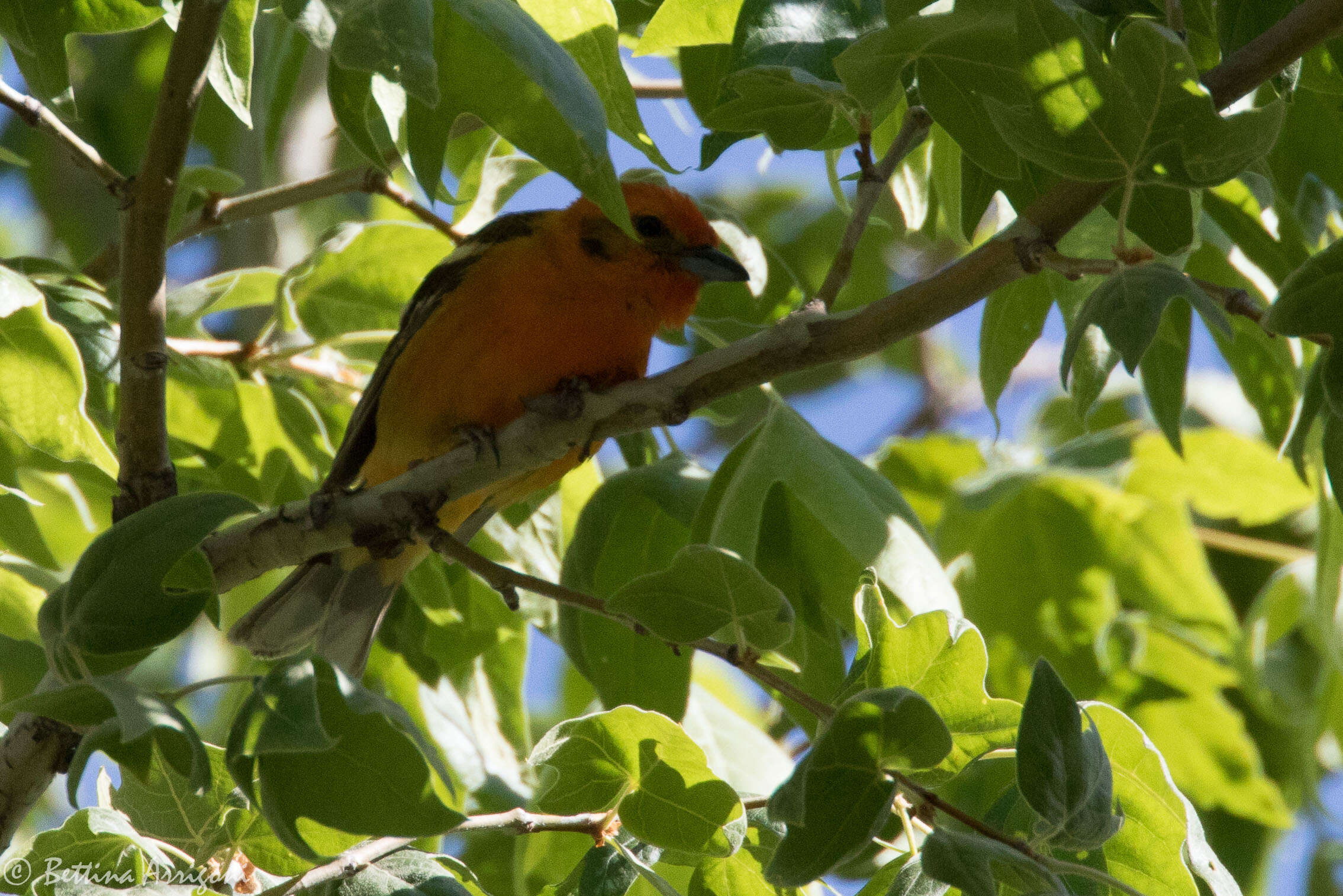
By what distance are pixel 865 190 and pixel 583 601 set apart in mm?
1027

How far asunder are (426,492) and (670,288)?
172 cm

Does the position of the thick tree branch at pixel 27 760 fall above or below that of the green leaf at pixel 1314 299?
below

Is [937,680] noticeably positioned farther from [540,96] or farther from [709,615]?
[540,96]

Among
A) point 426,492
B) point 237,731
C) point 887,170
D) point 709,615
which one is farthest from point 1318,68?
point 237,731

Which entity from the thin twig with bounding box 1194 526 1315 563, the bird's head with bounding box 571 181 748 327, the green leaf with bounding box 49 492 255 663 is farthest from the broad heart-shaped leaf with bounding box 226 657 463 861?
the thin twig with bounding box 1194 526 1315 563

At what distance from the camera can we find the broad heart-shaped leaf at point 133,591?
→ 2236mm

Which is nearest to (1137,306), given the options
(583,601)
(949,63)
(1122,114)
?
(1122,114)

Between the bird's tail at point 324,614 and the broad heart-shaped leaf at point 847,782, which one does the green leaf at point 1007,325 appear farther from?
the bird's tail at point 324,614

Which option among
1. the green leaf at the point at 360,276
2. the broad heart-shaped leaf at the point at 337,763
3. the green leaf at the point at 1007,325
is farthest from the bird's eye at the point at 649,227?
the broad heart-shaped leaf at the point at 337,763

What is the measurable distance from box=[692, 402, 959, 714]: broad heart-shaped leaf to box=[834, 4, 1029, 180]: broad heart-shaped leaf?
3.20ft

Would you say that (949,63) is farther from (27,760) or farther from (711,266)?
(27,760)

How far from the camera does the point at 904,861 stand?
2.64 m

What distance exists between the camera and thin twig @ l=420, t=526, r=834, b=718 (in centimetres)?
256

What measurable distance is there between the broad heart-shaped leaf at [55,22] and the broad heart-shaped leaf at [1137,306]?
6.01 ft
